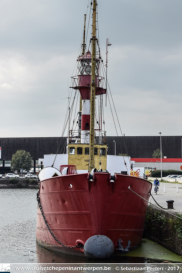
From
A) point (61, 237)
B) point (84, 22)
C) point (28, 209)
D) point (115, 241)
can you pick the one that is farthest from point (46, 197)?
point (28, 209)

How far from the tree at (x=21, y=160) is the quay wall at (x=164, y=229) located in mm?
68318

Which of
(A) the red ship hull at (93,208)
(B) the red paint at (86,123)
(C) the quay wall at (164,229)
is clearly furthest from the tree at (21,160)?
(A) the red ship hull at (93,208)

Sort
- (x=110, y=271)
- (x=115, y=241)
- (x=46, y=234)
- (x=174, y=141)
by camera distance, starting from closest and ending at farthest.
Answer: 1. (x=110, y=271)
2. (x=115, y=241)
3. (x=46, y=234)
4. (x=174, y=141)

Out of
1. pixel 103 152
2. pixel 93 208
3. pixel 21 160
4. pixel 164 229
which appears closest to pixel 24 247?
pixel 93 208

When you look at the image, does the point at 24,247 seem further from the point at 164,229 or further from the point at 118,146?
the point at 118,146

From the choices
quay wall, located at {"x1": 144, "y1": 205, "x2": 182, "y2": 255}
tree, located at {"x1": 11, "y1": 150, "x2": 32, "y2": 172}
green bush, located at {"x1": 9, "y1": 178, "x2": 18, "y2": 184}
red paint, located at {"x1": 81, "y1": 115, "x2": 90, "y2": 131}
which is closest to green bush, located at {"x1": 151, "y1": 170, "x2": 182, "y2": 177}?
green bush, located at {"x1": 9, "y1": 178, "x2": 18, "y2": 184}

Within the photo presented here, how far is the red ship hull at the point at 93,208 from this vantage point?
47.9ft

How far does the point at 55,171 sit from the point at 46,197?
2316 millimetres

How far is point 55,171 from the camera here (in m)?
19.0

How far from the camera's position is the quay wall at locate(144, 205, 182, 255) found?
15492 mm

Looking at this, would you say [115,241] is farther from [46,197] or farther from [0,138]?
[0,138]

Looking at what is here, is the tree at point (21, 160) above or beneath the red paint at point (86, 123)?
beneath

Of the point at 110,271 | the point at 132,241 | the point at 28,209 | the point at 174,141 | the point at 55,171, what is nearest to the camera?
the point at 110,271

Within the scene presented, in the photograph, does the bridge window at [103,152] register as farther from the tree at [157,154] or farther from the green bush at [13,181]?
the tree at [157,154]
